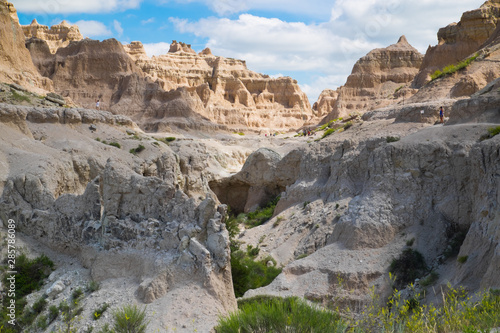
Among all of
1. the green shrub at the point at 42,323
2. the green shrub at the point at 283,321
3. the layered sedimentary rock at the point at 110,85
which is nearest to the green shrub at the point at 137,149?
the green shrub at the point at 42,323

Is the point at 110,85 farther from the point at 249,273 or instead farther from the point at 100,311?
the point at 100,311

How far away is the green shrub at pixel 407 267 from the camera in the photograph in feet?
54.4

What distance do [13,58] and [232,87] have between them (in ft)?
220

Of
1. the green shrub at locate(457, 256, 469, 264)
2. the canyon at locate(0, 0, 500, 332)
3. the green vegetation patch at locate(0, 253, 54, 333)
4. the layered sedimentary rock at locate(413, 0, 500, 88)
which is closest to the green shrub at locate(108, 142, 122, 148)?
the canyon at locate(0, 0, 500, 332)

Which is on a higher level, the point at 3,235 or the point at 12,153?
the point at 12,153

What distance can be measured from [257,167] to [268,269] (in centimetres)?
1421

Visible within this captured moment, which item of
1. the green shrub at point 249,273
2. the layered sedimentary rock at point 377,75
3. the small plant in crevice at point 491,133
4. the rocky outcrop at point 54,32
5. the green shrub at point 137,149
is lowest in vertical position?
the green shrub at point 249,273

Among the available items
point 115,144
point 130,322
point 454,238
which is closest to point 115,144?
point 115,144

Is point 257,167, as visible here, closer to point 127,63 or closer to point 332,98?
point 127,63

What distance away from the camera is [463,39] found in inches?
1949

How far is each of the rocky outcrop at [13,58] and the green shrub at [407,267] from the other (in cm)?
3620

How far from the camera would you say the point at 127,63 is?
7325 cm

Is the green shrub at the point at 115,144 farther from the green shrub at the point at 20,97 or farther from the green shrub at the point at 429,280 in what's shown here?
the green shrub at the point at 429,280

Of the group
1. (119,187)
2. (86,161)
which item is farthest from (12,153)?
(119,187)
